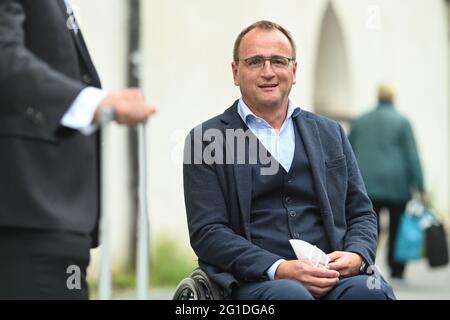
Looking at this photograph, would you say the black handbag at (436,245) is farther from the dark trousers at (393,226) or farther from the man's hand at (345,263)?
the man's hand at (345,263)

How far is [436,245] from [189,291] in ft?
19.5

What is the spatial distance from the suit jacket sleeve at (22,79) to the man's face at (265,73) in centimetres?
113

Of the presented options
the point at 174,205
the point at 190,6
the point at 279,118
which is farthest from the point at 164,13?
the point at 279,118

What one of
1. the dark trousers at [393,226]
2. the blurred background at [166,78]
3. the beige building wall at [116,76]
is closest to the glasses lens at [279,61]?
the blurred background at [166,78]

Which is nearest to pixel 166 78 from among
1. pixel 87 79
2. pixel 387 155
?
pixel 387 155

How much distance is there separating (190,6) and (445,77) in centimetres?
762

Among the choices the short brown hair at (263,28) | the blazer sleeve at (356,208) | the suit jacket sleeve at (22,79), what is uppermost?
the short brown hair at (263,28)

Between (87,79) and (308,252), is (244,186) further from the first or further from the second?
(87,79)

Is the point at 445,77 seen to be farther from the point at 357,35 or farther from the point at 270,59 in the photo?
the point at 270,59

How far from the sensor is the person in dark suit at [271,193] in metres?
3.50

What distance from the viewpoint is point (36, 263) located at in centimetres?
266
